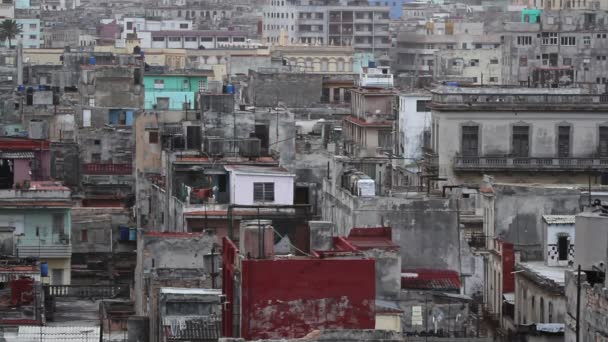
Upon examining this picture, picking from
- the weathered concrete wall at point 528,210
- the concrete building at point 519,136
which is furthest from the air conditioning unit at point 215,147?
the weathered concrete wall at point 528,210

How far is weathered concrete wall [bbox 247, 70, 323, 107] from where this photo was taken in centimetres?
14175

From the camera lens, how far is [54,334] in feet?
185

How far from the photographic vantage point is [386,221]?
69.8 m

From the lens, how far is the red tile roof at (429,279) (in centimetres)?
6481

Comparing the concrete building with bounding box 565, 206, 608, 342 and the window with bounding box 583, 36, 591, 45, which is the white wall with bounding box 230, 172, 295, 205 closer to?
the concrete building with bounding box 565, 206, 608, 342

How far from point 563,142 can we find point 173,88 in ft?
160

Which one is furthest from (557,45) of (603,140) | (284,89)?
(603,140)

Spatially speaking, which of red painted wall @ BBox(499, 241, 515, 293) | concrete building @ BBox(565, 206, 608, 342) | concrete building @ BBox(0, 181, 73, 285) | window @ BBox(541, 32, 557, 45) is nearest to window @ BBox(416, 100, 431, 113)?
concrete building @ BBox(0, 181, 73, 285)

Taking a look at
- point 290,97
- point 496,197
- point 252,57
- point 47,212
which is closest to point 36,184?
point 47,212

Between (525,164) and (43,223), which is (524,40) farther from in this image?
(43,223)

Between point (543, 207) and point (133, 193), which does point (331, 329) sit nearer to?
point (543, 207)

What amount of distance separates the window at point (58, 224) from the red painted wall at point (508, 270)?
15413mm

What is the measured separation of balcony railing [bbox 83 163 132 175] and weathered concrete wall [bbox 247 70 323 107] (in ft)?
108

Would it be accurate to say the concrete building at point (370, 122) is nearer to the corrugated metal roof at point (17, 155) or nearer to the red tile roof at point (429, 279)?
the corrugated metal roof at point (17, 155)
